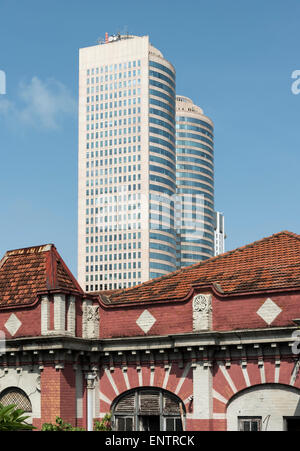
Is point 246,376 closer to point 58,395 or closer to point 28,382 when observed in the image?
point 58,395

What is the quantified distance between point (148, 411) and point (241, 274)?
22.7 feet

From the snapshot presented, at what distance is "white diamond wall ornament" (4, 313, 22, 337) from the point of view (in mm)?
29859

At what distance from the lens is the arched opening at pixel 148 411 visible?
27.2 metres

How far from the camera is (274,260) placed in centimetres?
2892

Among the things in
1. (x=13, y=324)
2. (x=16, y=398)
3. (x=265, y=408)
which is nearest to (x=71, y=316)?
(x=13, y=324)

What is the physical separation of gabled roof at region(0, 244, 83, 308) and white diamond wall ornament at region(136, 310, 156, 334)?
3173mm

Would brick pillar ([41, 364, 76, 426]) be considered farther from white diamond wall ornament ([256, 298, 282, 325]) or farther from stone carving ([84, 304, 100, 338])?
white diamond wall ornament ([256, 298, 282, 325])

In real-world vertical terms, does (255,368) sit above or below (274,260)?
below

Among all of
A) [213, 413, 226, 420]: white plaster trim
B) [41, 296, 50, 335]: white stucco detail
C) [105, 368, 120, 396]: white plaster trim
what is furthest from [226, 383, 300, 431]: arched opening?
[41, 296, 50, 335]: white stucco detail

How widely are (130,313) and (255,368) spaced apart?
628cm

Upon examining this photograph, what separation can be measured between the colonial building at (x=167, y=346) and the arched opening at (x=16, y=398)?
2.0 inches
